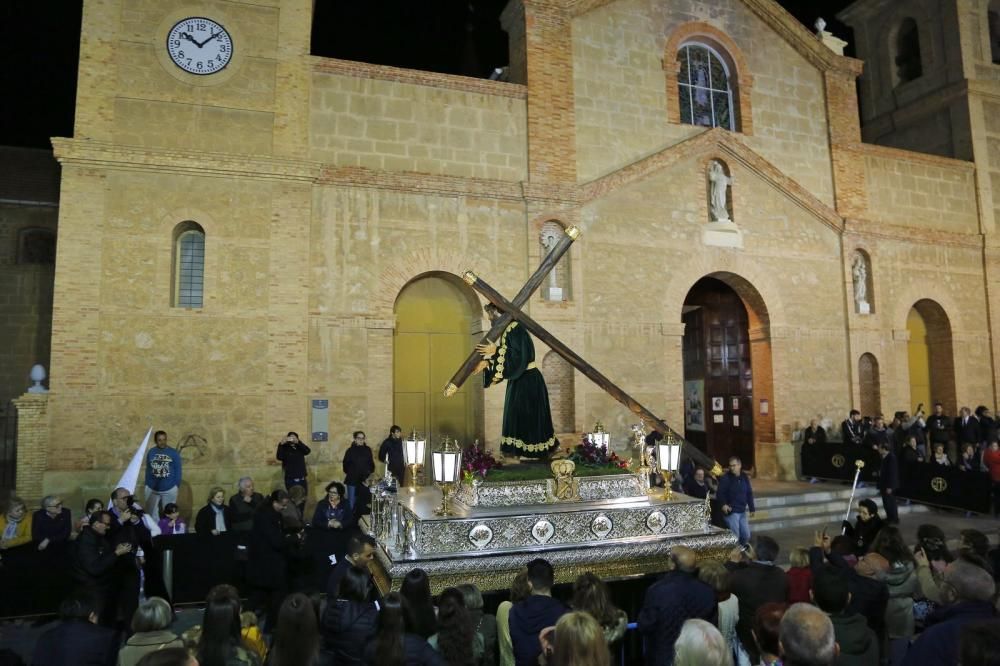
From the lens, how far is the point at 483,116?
50.9ft

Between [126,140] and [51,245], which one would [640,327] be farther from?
[51,245]

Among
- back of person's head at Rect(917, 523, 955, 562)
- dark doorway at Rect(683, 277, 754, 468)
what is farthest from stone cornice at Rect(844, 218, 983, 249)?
back of person's head at Rect(917, 523, 955, 562)

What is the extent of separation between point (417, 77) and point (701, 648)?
534 inches

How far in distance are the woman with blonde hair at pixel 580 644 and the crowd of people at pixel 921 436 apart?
13.5 meters

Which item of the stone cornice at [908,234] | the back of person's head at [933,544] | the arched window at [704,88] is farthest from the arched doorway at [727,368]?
the back of person's head at [933,544]

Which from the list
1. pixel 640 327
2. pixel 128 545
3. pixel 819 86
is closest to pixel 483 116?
pixel 640 327

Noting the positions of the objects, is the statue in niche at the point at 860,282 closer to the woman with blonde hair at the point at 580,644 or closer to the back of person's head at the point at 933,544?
the back of person's head at the point at 933,544

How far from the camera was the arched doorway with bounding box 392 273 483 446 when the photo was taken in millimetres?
15070

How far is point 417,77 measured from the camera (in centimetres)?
1503

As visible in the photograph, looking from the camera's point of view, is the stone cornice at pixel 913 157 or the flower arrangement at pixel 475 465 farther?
the stone cornice at pixel 913 157

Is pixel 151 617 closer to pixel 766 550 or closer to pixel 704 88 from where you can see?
pixel 766 550

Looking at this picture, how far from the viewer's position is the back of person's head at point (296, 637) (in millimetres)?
4246

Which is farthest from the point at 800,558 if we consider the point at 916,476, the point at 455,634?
the point at 916,476

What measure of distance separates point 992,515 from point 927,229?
8.66 metres
